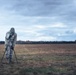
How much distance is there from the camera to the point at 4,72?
21.3 metres

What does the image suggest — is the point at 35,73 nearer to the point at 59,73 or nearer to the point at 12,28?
the point at 59,73

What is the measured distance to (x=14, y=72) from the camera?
69.5ft

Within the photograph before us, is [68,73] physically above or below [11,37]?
below

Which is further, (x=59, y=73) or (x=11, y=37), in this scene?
(x=11, y=37)

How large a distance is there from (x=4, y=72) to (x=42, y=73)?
2.38m

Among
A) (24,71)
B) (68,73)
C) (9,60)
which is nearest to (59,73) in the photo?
(68,73)

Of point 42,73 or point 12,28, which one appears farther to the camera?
point 12,28

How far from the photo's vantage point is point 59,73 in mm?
20875

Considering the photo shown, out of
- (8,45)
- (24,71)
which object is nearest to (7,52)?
(8,45)

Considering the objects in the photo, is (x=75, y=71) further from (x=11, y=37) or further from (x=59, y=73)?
(x=11, y=37)

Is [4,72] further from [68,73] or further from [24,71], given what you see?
[68,73]

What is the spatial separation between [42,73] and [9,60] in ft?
27.0

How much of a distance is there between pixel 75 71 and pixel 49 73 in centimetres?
186

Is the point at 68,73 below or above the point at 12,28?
below
